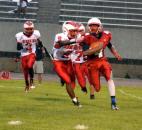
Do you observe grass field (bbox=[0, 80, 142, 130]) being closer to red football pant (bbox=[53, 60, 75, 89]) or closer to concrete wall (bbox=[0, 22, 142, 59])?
red football pant (bbox=[53, 60, 75, 89])

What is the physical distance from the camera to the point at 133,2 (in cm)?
3512

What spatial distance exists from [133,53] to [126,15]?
3222mm

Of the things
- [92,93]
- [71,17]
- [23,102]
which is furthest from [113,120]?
[71,17]

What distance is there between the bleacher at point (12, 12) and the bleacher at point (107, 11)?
144cm

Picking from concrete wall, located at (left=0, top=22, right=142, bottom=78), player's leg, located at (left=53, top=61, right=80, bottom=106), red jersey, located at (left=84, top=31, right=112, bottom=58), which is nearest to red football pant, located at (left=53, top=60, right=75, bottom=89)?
player's leg, located at (left=53, top=61, right=80, bottom=106)

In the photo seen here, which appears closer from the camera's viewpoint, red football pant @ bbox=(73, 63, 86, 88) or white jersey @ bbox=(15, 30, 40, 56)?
red football pant @ bbox=(73, 63, 86, 88)

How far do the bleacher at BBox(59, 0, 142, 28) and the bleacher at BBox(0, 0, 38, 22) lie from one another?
1.44 metres

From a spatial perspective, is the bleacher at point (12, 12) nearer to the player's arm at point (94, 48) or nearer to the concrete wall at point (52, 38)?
the concrete wall at point (52, 38)

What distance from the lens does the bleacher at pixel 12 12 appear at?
3397cm

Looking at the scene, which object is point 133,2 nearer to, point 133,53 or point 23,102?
point 133,53

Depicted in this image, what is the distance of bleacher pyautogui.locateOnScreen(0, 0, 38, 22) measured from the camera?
33969mm

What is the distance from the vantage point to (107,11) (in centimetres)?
3478

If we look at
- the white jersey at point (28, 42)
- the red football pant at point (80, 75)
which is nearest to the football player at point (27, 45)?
the white jersey at point (28, 42)

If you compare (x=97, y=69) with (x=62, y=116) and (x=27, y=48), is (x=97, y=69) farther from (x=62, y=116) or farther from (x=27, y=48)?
(x=27, y=48)
